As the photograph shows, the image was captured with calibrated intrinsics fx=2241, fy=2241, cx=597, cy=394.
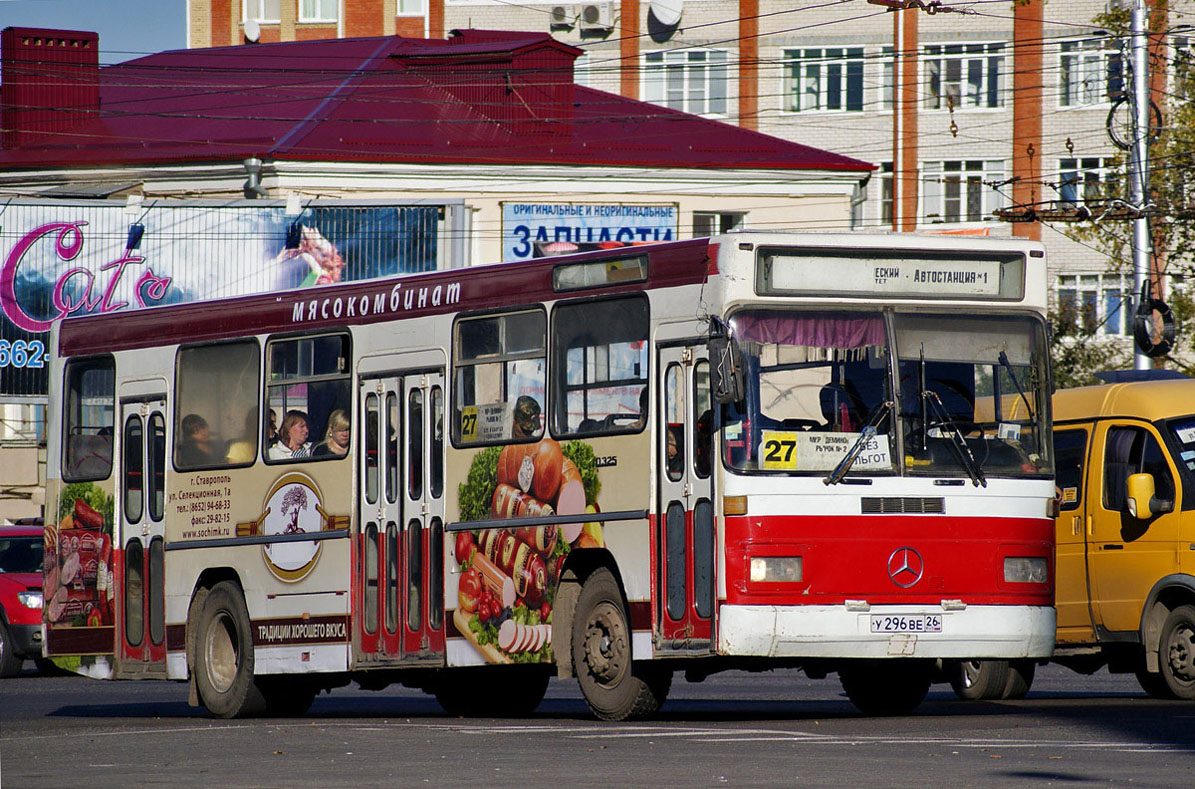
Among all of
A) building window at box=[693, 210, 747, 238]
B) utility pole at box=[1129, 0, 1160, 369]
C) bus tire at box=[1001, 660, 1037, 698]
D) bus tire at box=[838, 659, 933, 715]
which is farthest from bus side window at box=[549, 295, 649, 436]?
building window at box=[693, 210, 747, 238]

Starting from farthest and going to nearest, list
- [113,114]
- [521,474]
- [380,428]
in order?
[113,114], [380,428], [521,474]

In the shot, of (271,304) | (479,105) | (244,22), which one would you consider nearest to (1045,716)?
(271,304)

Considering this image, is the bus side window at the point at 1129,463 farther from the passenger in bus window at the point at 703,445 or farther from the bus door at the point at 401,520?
the bus door at the point at 401,520

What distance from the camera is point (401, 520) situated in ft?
51.1

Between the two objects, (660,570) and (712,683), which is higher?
(660,570)

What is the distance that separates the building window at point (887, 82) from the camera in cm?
5638

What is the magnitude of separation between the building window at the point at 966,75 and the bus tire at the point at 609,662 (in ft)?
141

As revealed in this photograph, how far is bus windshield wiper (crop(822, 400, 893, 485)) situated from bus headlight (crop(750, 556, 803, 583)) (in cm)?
52

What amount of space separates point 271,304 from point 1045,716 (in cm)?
640

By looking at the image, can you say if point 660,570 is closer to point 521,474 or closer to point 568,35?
point 521,474

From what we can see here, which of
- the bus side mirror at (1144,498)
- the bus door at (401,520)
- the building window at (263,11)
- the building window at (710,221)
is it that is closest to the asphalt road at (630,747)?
the bus door at (401,520)

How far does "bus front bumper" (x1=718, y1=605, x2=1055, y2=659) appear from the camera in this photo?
1313 centimetres

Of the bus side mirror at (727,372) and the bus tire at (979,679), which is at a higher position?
the bus side mirror at (727,372)

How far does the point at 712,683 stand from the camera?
23.3m
